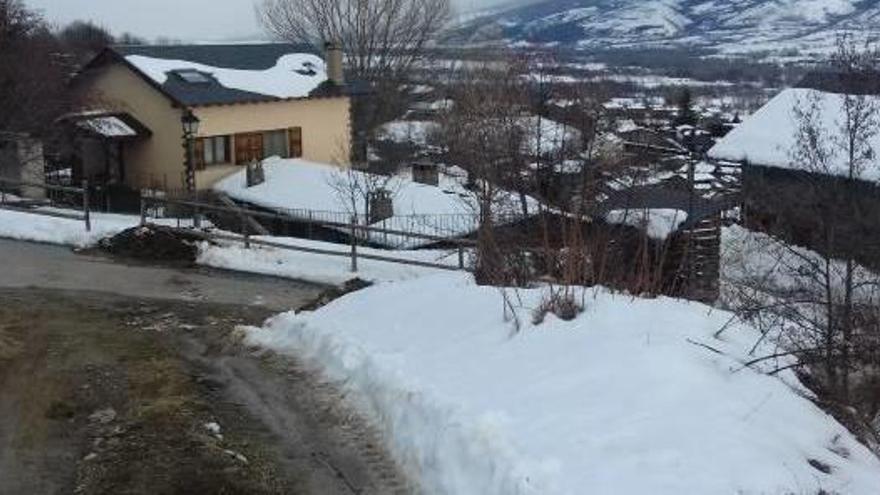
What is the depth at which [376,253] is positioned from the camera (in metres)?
16.2

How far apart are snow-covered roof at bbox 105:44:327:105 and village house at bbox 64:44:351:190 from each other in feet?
0.14

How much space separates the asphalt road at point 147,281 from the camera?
13320 mm

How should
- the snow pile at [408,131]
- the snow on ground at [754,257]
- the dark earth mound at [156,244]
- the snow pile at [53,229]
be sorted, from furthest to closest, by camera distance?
the snow pile at [408,131] → the snow on ground at [754,257] → the snow pile at [53,229] → the dark earth mound at [156,244]

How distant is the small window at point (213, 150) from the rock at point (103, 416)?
33.1 meters

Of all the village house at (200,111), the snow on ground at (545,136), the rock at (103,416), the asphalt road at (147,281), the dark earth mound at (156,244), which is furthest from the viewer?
the village house at (200,111)

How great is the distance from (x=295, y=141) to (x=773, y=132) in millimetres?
18080

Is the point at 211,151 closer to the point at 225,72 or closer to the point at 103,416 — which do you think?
the point at 225,72

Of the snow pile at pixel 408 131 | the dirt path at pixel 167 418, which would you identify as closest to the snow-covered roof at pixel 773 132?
the dirt path at pixel 167 418

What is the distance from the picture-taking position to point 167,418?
25.2 ft

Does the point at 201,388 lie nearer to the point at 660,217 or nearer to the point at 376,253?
the point at 376,253

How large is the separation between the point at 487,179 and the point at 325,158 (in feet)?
79.1

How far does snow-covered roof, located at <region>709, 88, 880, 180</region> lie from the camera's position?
3653 centimetres

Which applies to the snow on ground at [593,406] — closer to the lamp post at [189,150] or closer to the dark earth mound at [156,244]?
the dark earth mound at [156,244]

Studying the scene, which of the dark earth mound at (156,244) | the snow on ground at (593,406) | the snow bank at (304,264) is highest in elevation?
the snow on ground at (593,406)
